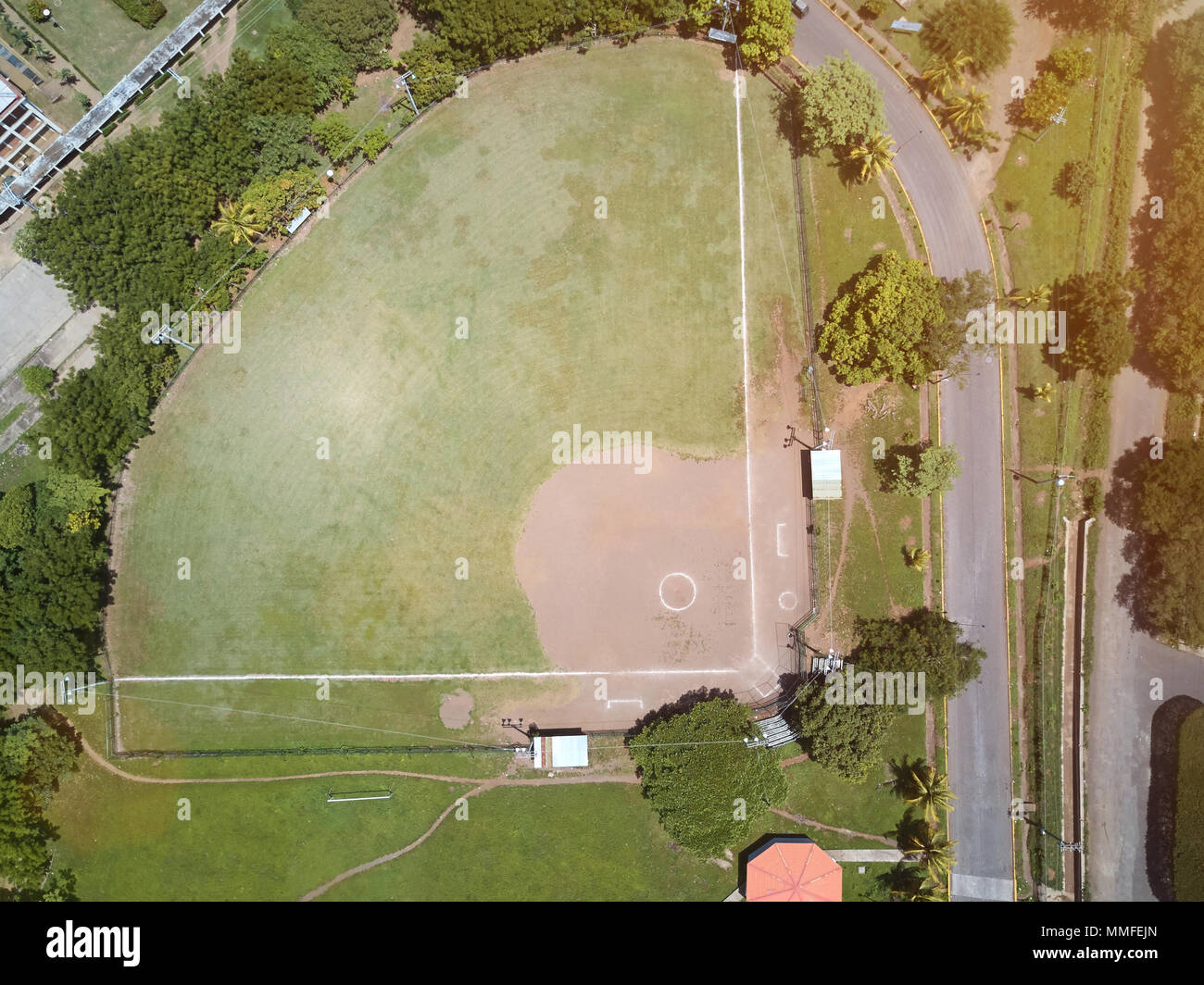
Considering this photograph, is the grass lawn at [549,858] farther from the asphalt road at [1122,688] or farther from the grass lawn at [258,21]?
the grass lawn at [258,21]

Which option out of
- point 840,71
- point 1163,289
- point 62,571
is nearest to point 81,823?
point 62,571

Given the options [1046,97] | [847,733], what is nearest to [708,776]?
[847,733]

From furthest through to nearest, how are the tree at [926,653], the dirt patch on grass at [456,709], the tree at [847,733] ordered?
the dirt patch on grass at [456,709]
the tree at [926,653]
the tree at [847,733]

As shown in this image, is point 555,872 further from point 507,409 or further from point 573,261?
point 573,261

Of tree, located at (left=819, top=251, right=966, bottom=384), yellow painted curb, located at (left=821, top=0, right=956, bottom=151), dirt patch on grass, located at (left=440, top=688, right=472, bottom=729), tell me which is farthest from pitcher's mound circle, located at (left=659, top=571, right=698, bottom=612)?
yellow painted curb, located at (left=821, top=0, right=956, bottom=151)

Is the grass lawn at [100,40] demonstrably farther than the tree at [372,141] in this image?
Yes

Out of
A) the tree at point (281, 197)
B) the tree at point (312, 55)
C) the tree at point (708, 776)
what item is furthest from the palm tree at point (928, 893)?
the tree at point (312, 55)

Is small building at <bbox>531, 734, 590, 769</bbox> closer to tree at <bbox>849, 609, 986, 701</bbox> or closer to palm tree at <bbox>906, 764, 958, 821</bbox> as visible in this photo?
tree at <bbox>849, 609, 986, 701</bbox>
